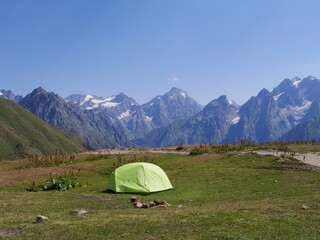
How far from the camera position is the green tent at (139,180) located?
36531 millimetres

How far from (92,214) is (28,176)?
79.8ft

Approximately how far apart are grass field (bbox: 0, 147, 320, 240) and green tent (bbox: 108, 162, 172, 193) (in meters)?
1.32

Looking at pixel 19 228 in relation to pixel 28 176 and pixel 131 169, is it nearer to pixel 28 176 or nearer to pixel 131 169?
pixel 131 169

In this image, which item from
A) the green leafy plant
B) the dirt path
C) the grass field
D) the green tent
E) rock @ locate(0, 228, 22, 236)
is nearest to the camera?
the grass field

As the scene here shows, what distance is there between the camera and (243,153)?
5416cm

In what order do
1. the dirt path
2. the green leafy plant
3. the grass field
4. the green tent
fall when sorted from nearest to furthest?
the grass field < the green tent < the green leafy plant < the dirt path

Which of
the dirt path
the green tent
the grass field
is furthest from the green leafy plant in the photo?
the dirt path

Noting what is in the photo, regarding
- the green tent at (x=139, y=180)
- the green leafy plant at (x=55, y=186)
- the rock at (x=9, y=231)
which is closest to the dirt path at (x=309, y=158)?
the green tent at (x=139, y=180)

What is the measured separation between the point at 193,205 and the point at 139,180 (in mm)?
10760

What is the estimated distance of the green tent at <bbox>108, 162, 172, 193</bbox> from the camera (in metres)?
36.5

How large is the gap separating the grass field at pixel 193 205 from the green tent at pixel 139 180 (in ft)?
4.32

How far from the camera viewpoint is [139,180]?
1464 inches

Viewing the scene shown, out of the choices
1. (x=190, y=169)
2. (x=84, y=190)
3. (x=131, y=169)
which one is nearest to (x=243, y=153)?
(x=190, y=169)

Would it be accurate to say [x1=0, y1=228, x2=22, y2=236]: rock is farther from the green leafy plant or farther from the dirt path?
the dirt path
